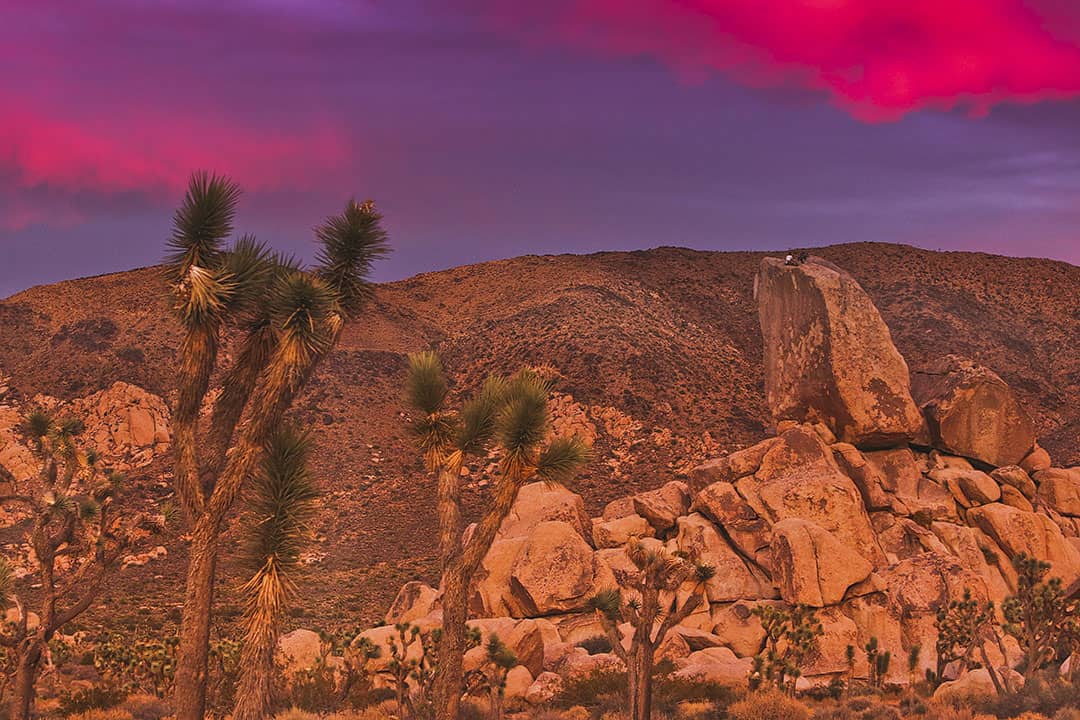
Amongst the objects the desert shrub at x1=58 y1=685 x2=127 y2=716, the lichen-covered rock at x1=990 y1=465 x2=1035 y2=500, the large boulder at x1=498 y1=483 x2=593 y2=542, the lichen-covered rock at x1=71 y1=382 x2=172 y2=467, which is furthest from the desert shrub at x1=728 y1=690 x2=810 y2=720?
the lichen-covered rock at x1=71 y1=382 x2=172 y2=467

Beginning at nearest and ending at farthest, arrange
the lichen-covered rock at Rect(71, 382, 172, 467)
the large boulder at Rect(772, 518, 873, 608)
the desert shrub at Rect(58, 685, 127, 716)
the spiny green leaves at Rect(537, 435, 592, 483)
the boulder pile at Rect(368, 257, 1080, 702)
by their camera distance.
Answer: the spiny green leaves at Rect(537, 435, 592, 483) → the desert shrub at Rect(58, 685, 127, 716) → the boulder pile at Rect(368, 257, 1080, 702) → the large boulder at Rect(772, 518, 873, 608) → the lichen-covered rock at Rect(71, 382, 172, 467)

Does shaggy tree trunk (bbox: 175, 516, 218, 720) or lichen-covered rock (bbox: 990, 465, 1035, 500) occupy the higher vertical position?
lichen-covered rock (bbox: 990, 465, 1035, 500)

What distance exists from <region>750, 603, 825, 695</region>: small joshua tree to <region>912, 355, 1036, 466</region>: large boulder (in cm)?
1198

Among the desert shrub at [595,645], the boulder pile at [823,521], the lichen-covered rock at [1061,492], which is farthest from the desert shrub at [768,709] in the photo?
the lichen-covered rock at [1061,492]

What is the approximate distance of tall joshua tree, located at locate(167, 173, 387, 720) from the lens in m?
13.3

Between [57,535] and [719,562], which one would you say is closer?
[57,535]

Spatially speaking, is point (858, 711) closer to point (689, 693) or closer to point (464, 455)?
point (689, 693)

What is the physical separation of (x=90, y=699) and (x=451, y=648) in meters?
9.21

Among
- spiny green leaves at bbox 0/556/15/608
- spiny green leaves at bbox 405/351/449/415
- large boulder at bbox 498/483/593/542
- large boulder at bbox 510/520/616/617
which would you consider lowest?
large boulder at bbox 510/520/616/617

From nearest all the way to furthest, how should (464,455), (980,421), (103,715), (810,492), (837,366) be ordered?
1. (464,455)
2. (103,715)
3. (810,492)
4. (837,366)
5. (980,421)

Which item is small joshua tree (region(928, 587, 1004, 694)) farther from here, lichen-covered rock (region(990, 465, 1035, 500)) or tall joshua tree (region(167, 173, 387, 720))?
tall joshua tree (region(167, 173, 387, 720))

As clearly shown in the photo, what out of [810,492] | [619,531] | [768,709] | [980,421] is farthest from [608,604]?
[980,421]

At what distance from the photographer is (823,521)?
29.9 meters

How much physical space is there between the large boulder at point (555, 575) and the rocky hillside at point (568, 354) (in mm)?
7343
